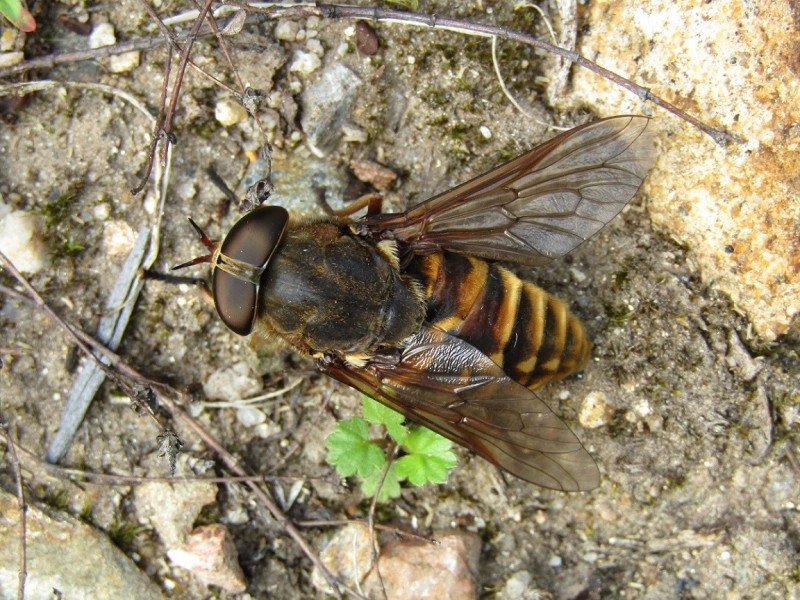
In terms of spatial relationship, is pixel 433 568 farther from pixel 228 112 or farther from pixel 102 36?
pixel 102 36

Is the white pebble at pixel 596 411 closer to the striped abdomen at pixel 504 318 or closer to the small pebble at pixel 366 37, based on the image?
the striped abdomen at pixel 504 318

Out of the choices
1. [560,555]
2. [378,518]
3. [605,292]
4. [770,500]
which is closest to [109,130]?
[378,518]

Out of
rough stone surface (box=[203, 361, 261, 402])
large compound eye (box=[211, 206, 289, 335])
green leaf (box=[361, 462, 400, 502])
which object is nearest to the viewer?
large compound eye (box=[211, 206, 289, 335])

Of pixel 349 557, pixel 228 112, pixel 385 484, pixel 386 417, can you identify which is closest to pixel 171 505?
pixel 349 557

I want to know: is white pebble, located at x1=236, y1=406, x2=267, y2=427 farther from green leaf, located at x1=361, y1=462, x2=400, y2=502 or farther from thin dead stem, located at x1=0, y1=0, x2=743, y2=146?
thin dead stem, located at x1=0, y1=0, x2=743, y2=146

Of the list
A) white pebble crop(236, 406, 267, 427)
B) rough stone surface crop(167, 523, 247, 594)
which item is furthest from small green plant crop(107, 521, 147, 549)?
white pebble crop(236, 406, 267, 427)
